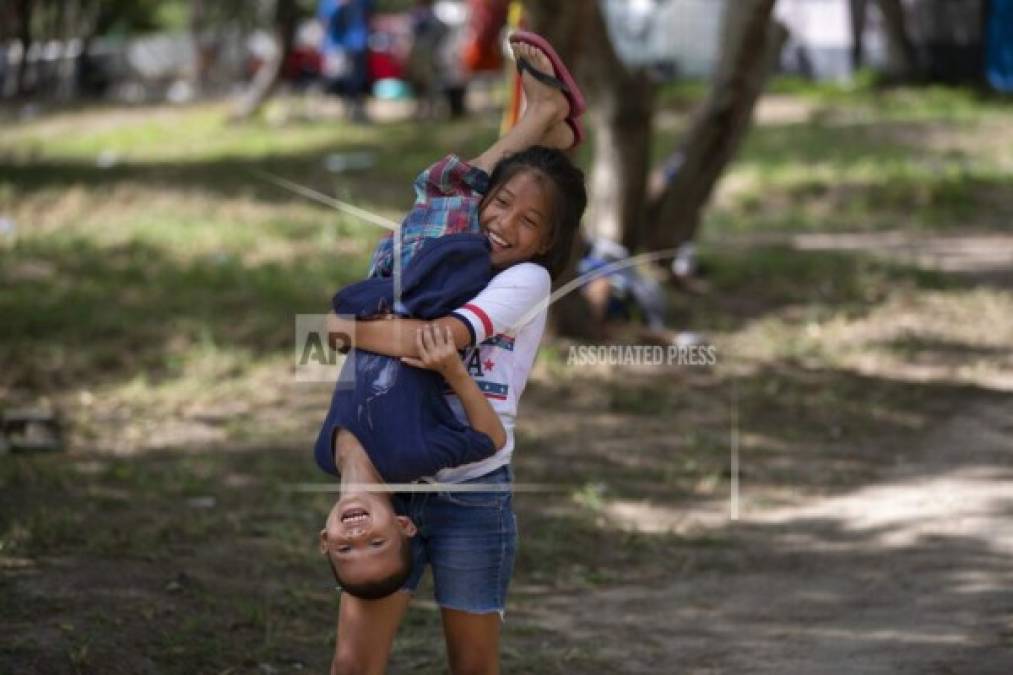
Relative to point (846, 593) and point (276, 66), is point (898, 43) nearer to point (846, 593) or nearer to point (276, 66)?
point (276, 66)

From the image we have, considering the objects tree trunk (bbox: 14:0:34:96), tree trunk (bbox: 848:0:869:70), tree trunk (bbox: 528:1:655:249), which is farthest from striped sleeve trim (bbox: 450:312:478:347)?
tree trunk (bbox: 14:0:34:96)

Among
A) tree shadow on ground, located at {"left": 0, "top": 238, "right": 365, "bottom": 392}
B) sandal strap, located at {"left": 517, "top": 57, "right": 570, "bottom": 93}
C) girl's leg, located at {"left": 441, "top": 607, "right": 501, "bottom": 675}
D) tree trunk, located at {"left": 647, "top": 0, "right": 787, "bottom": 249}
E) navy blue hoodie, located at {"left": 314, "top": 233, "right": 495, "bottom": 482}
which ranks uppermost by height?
sandal strap, located at {"left": 517, "top": 57, "right": 570, "bottom": 93}

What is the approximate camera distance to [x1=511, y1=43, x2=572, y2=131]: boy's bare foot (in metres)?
3.42

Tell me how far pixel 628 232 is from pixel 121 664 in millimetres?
5329

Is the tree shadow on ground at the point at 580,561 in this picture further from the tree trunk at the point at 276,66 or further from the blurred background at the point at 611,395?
the tree trunk at the point at 276,66

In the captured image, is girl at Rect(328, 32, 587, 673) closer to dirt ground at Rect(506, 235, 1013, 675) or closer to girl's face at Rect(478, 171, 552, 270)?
girl's face at Rect(478, 171, 552, 270)

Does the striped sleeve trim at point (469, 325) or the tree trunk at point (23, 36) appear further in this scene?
the tree trunk at point (23, 36)

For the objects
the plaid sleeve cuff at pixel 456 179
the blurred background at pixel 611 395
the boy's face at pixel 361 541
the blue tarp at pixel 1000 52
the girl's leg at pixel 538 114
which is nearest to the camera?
the boy's face at pixel 361 541

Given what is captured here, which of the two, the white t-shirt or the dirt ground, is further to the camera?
the dirt ground

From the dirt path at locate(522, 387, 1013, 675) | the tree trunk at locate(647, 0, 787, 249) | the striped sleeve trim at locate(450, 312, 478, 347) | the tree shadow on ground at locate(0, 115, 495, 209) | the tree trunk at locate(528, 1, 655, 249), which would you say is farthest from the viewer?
the tree shadow on ground at locate(0, 115, 495, 209)

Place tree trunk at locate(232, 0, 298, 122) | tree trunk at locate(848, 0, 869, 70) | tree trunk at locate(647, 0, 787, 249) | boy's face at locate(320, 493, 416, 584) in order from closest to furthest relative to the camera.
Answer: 1. boy's face at locate(320, 493, 416, 584)
2. tree trunk at locate(647, 0, 787, 249)
3. tree trunk at locate(232, 0, 298, 122)
4. tree trunk at locate(848, 0, 869, 70)

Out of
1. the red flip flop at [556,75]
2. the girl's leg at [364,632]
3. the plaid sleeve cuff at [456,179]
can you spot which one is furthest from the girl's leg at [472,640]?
the red flip flop at [556,75]

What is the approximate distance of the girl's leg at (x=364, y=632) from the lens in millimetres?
3018

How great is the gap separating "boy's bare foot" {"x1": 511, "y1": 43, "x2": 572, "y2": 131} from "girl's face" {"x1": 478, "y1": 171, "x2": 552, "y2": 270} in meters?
0.39
